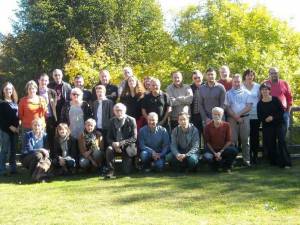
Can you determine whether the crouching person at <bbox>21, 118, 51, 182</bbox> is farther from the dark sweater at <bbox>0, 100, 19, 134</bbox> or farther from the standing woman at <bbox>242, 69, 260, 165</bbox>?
the standing woman at <bbox>242, 69, 260, 165</bbox>

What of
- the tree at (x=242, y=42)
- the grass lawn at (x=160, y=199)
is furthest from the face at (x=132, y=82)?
the tree at (x=242, y=42)

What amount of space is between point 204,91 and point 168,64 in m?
18.5

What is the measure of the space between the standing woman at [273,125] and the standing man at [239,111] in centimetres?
27

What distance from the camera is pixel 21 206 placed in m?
6.77

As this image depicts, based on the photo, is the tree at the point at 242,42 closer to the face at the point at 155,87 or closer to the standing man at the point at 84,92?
the face at the point at 155,87

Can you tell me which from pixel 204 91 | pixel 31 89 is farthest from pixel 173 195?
pixel 31 89

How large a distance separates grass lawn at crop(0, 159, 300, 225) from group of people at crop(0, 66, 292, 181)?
1.30 ft

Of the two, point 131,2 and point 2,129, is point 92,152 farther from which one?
point 131,2

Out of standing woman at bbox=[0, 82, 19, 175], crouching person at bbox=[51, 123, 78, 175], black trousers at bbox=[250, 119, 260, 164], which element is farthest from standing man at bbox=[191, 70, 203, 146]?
standing woman at bbox=[0, 82, 19, 175]

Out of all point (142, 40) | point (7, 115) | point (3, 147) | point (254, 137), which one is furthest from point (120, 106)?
point (142, 40)

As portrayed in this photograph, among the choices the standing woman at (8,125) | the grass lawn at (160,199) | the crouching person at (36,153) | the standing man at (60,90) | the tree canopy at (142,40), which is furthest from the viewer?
the tree canopy at (142,40)

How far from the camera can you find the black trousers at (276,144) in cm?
944

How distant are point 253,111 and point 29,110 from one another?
4.44 meters

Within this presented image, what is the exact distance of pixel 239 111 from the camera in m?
9.62
